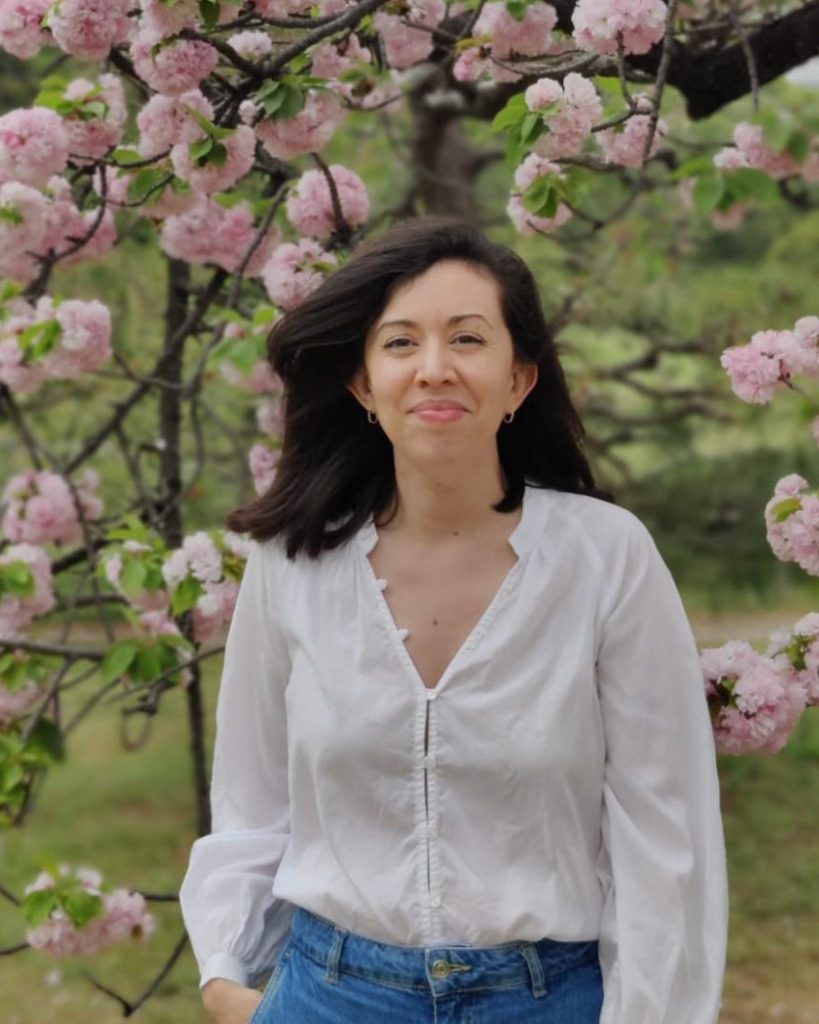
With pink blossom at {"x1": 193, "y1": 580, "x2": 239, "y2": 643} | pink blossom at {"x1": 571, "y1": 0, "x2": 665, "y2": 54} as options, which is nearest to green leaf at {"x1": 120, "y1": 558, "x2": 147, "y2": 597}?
pink blossom at {"x1": 193, "y1": 580, "x2": 239, "y2": 643}

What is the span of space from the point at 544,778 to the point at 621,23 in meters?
1.12

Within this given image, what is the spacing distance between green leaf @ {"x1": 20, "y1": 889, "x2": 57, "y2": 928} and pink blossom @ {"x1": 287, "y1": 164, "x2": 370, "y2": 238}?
1326mm

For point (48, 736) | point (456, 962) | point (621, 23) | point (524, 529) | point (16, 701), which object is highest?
point (621, 23)

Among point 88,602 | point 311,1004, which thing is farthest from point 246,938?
point 88,602

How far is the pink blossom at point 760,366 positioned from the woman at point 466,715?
1.19ft

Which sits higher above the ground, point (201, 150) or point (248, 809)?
point (201, 150)

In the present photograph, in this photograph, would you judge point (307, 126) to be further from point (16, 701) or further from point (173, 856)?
point (173, 856)

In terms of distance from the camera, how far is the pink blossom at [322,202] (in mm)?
2988

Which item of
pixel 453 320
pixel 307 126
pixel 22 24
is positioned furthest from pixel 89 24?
pixel 453 320

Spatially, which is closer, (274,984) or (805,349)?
(274,984)

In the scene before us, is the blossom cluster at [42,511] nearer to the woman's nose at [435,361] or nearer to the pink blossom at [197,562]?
the pink blossom at [197,562]

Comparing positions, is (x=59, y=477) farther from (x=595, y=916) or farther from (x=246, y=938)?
(x=595, y=916)

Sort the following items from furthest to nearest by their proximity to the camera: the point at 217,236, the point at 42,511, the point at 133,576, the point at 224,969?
the point at 42,511 < the point at 217,236 < the point at 133,576 < the point at 224,969

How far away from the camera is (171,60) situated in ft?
7.79
